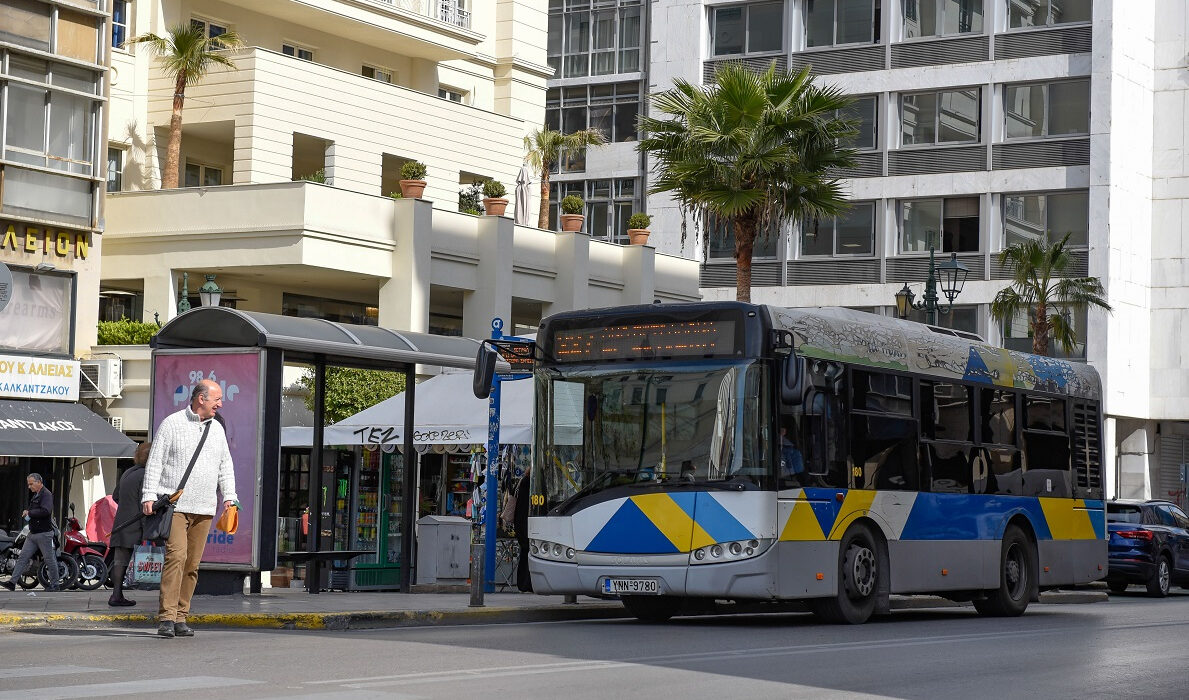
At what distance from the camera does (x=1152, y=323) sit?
53438mm

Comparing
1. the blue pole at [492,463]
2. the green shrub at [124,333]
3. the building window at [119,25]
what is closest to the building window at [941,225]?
the building window at [119,25]

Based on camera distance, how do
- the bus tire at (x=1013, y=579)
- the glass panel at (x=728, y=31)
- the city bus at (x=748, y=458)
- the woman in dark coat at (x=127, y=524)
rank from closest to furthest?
the city bus at (x=748, y=458) < the woman in dark coat at (x=127, y=524) < the bus tire at (x=1013, y=579) < the glass panel at (x=728, y=31)

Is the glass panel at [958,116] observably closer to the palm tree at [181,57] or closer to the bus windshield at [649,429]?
the palm tree at [181,57]

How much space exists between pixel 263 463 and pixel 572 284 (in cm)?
2467

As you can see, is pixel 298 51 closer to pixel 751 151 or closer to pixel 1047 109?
pixel 751 151

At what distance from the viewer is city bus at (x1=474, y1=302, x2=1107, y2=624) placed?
16172 mm

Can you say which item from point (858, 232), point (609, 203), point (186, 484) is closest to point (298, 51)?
point (609, 203)

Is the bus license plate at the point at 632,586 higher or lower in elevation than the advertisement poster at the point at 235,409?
lower

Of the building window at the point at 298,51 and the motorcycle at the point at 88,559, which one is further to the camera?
the building window at the point at 298,51

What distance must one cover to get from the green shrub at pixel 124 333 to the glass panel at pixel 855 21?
93.6ft

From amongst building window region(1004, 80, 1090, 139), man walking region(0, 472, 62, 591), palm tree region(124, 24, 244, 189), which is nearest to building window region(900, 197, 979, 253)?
building window region(1004, 80, 1090, 139)

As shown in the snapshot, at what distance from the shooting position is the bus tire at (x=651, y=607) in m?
17.9

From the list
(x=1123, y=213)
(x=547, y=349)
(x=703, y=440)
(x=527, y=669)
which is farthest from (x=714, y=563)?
(x=1123, y=213)

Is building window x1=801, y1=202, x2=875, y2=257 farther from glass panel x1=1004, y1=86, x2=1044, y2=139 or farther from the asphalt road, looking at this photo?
the asphalt road
